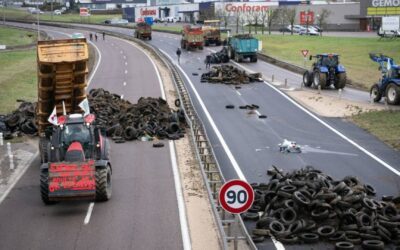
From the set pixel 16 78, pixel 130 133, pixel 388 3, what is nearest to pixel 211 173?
pixel 130 133

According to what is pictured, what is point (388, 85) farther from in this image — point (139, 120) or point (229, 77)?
point (139, 120)

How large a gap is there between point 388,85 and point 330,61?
7842mm

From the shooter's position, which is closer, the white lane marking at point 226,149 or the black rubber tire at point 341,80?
the white lane marking at point 226,149

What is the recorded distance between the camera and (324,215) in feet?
51.7

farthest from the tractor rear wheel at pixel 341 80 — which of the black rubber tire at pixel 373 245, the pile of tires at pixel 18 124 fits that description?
the black rubber tire at pixel 373 245

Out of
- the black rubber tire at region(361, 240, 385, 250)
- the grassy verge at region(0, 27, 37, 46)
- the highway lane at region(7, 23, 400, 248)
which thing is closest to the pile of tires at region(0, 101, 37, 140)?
the highway lane at region(7, 23, 400, 248)

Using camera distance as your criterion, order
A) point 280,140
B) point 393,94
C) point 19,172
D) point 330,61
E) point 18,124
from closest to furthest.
A: point 19,172 → point 280,140 → point 18,124 → point 393,94 → point 330,61

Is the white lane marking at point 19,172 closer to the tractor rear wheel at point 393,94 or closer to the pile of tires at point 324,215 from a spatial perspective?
the pile of tires at point 324,215

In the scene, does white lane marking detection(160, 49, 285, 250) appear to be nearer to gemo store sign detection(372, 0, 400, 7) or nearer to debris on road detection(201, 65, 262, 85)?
debris on road detection(201, 65, 262, 85)

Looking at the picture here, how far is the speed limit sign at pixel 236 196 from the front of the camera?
11836 millimetres

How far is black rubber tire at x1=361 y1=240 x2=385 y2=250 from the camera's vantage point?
14336mm

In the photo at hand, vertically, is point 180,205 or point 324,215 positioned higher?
point 324,215

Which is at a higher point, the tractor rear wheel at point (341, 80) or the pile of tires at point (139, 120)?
the tractor rear wheel at point (341, 80)

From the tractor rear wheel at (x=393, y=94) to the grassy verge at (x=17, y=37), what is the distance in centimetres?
6839
